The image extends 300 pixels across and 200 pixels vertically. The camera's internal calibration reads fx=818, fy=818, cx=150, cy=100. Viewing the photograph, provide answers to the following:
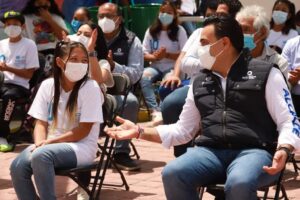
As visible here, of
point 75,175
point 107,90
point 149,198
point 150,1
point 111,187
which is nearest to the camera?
point 75,175

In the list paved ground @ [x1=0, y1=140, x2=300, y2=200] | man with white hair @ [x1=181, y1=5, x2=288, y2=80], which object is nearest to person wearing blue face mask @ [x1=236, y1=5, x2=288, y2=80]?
man with white hair @ [x1=181, y1=5, x2=288, y2=80]

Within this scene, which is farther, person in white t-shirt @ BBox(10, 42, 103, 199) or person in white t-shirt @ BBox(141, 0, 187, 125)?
person in white t-shirt @ BBox(141, 0, 187, 125)

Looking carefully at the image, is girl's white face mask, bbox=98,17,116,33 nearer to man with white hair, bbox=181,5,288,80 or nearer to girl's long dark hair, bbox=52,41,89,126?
man with white hair, bbox=181,5,288,80

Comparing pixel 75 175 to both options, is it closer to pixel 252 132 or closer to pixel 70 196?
pixel 70 196

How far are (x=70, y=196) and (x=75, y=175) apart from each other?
904 mm

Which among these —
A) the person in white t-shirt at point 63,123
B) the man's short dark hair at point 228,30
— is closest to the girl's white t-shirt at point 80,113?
the person in white t-shirt at point 63,123

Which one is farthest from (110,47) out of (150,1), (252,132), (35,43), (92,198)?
(150,1)

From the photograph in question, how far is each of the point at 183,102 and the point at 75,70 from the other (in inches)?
39.7

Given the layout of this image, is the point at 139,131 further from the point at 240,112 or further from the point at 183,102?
the point at 183,102

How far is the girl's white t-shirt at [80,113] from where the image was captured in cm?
598

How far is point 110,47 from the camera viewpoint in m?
8.27

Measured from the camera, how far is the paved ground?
22.1ft

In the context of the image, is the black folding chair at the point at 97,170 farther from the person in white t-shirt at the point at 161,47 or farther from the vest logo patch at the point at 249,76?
the person in white t-shirt at the point at 161,47

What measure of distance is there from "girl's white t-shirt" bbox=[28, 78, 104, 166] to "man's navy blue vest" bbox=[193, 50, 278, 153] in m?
1.18
